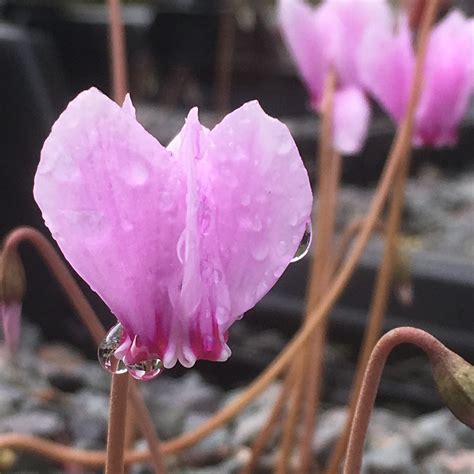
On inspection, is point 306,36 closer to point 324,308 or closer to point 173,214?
point 324,308

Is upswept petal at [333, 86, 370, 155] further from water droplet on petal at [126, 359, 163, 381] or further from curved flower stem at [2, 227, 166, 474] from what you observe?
water droplet on petal at [126, 359, 163, 381]

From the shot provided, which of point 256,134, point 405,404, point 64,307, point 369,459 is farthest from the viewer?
point 64,307

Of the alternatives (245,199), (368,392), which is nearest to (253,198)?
(245,199)

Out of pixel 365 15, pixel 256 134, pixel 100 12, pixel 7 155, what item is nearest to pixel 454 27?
pixel 365 15

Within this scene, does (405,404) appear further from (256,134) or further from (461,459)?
(256,134)

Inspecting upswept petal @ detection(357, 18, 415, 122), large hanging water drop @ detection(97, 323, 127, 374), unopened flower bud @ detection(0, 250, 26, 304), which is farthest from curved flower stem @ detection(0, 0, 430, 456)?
large hanging water drop @ detection(97, 323, 127, 374)

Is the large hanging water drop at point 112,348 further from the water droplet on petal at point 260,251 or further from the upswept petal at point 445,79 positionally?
the upswept petal at point 445,79
